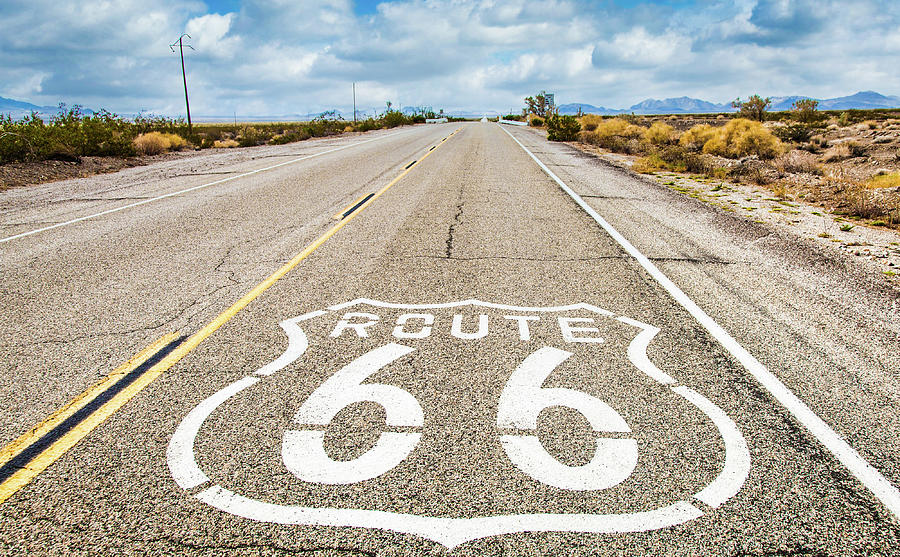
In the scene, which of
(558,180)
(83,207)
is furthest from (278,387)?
(558,180)

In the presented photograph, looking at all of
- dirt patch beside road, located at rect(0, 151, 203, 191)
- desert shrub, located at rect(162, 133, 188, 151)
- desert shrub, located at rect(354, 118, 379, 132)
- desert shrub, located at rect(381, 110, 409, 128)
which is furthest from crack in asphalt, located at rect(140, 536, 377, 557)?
desert shrub, located at rect(381, 110, 409, 128)

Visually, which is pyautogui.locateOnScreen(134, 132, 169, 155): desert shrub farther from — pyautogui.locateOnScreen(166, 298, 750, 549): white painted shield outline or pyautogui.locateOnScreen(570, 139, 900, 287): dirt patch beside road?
pyautogui.locateOnScreen(166, 298, 750, 549): white painted shield outline

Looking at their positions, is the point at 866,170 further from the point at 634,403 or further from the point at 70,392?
the point at 70,392

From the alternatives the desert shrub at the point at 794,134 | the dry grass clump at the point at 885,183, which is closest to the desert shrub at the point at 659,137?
the desert shrub at the point at 794,134

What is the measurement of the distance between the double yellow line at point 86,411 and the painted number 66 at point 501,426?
1098mm

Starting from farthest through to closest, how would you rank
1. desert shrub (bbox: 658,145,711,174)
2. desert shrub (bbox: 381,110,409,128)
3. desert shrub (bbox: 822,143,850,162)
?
desert shrub (bbox: 381,110,409,128), desert shrub (bbox: 822,143,850,162), desert shrub (bbox: 658,145,711,174)

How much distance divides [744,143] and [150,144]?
2321 centimetres

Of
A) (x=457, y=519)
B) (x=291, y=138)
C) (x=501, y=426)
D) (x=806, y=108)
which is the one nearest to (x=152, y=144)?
(x=291, y=138)

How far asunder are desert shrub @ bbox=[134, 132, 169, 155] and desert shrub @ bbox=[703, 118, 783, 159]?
22.4 meters

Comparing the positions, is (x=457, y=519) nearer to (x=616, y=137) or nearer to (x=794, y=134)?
(x=616, y=137)

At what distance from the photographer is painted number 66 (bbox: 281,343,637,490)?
2.60 meters

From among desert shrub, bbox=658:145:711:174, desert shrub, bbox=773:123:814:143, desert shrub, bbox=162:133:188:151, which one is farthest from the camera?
desert shrub, bbox=773:123:814:143

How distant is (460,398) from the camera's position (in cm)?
328

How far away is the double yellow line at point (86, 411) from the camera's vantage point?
8.78 ft
